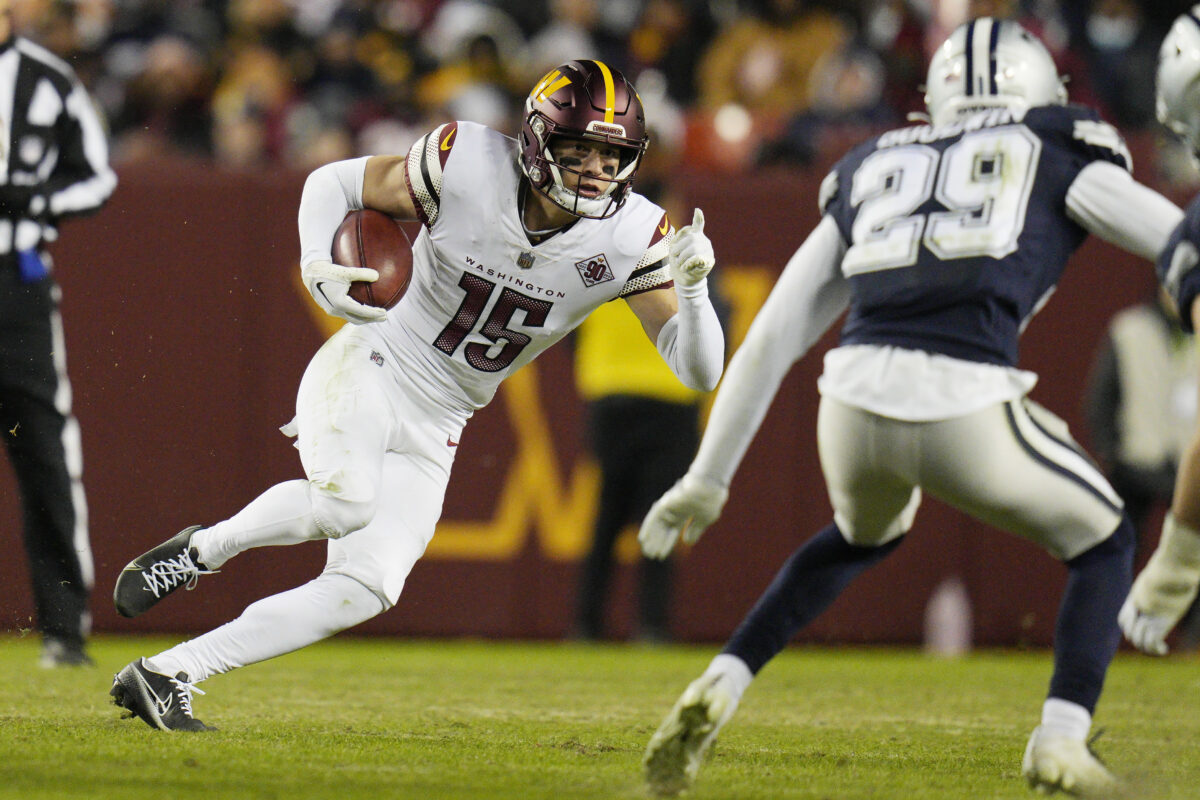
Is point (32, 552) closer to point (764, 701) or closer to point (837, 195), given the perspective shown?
point (764, 701)

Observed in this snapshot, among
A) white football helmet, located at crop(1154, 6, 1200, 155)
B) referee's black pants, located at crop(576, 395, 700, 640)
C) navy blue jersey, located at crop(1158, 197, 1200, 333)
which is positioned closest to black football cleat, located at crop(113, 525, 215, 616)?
navy blue jersey, located at crop(1158, 197, 1200, 333)

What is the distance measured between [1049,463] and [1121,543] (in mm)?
238

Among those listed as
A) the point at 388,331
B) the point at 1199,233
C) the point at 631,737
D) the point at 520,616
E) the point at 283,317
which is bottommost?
the point at 520,616

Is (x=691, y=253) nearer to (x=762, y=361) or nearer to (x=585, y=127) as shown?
(x=762, y=361)

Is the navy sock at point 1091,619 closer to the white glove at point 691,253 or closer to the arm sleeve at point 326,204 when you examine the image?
the white glove at point 691,253

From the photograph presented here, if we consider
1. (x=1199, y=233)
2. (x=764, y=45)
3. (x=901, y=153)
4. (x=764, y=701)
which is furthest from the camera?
(x=764, y=45)

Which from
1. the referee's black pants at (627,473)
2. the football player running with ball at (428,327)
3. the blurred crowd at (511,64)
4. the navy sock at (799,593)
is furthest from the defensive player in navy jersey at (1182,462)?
the blurred crowd at (511,64)

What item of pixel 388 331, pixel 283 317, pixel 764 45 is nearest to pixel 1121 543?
pixel 388 331

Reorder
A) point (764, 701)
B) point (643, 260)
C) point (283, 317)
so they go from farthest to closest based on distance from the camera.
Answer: point (283, 317) → point (764, 701) → point (643, 260)

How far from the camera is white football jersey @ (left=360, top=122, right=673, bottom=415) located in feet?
12.3

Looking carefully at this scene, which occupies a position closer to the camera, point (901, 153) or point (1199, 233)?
point (1199, 233)

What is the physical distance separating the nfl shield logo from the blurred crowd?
3.83 m

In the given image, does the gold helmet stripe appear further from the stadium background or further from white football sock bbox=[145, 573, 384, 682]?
the stadium background

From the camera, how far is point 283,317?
7020mm
